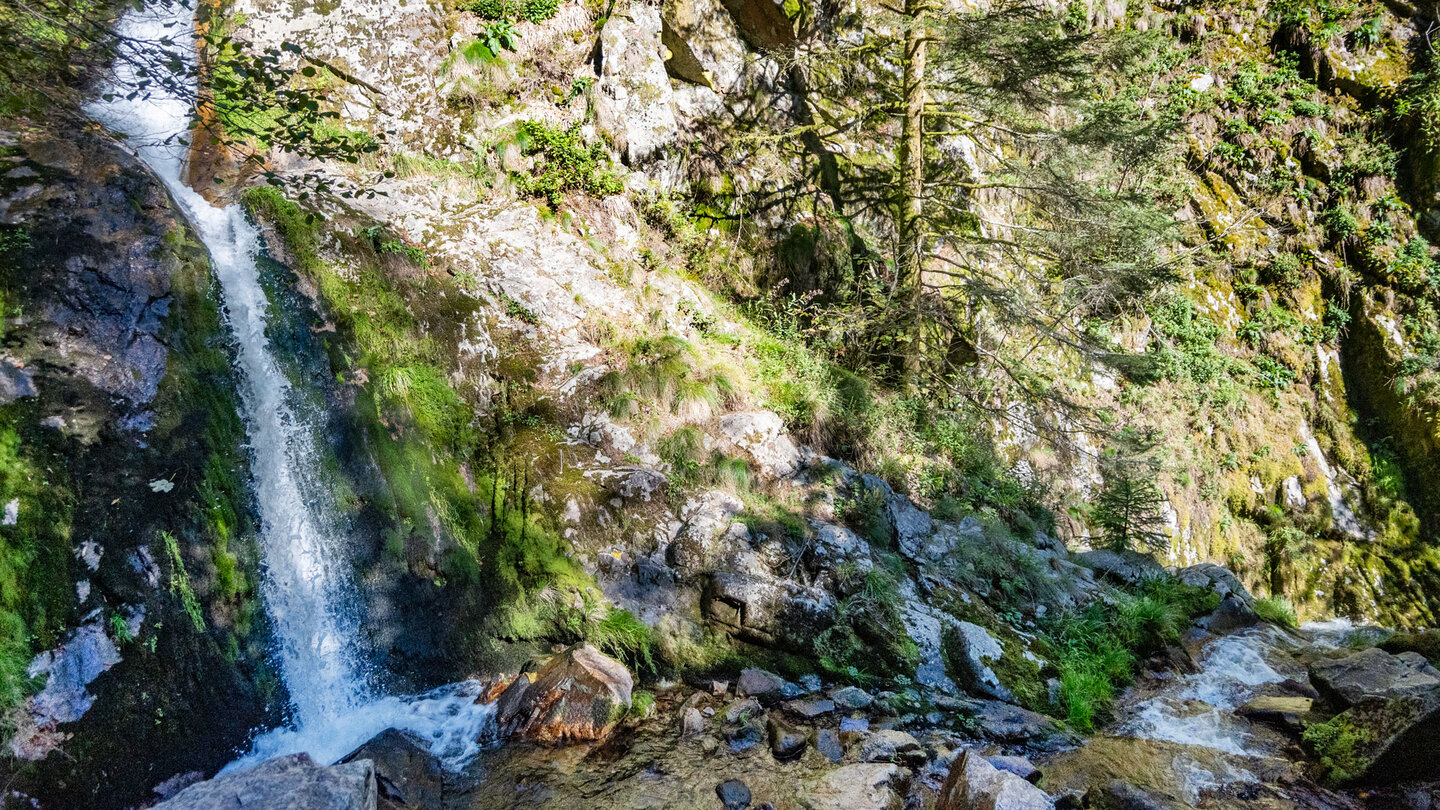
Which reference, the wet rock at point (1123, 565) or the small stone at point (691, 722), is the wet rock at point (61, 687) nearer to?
the small stone at point (691, 722)

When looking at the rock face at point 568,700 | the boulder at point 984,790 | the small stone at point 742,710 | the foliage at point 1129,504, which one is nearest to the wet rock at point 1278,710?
the boulder at point 984,790

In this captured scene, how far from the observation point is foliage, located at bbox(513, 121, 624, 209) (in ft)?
27.5

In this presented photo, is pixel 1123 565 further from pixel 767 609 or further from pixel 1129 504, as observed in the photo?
pixel 767 609

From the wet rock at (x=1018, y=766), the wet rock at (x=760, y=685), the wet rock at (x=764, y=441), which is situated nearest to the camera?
the wet rock at (x=1018, y=766)

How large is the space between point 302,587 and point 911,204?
8.42 meters

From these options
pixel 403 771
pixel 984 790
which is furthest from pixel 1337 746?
pixel 403 771

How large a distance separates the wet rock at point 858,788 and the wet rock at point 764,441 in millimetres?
3309

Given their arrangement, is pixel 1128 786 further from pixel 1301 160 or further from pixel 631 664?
pixel 1301 160

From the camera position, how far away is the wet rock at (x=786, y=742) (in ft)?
15.3

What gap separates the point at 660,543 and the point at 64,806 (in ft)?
14.3

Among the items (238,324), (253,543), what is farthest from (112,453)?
(238,324)

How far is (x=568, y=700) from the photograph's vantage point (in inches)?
197

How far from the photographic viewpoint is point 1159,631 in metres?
6.91

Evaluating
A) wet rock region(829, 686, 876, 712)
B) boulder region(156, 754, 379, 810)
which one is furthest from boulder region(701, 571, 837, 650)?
boulder region(156, 754, 379, 810)
